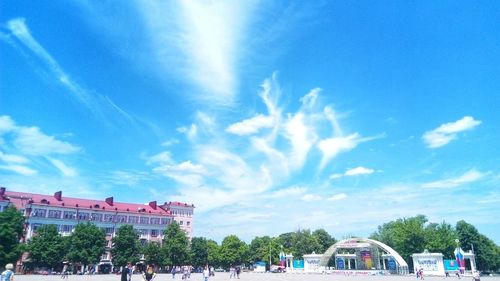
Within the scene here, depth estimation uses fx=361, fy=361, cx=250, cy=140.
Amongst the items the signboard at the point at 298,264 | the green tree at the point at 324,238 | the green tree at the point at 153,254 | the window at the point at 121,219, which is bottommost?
the signboard at the point at 298,264

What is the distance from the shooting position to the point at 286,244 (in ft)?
363

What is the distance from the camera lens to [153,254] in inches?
2685

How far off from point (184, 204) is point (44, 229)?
37.0 meters

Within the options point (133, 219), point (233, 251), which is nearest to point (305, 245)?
point (233, 251)

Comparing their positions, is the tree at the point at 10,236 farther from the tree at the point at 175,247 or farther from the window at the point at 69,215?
the tree at the point at 175,247

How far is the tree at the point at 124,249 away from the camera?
6388cm

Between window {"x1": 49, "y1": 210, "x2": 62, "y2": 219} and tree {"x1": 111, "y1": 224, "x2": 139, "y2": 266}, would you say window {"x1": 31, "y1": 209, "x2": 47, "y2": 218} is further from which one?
tree {"x1": 111, "y1": 224, "x2": 139, "y2": 266}

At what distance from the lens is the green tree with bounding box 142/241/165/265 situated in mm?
67625

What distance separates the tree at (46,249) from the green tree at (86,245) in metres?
1.77

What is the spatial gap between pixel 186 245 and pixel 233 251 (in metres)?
19.8

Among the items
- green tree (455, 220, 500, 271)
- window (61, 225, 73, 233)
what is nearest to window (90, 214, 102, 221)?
window (61, 225, 73, 233)

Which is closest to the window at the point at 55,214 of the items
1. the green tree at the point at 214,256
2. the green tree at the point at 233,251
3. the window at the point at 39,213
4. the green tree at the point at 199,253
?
the window at the point at 39,213

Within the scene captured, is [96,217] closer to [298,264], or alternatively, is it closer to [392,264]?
[298,264]

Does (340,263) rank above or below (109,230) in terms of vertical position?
below
